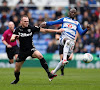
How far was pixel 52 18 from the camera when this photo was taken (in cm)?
2695

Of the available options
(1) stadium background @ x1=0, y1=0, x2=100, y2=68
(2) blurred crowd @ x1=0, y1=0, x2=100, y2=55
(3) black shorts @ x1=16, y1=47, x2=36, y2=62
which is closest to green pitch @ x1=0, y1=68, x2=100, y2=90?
(3) black shorts @ x1=16, y1=47, x2=36, y2=62

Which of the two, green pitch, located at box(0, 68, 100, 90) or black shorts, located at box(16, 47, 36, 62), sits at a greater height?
black shorts, located at box(16, 47, 36, 62)

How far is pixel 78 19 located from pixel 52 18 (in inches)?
79.4

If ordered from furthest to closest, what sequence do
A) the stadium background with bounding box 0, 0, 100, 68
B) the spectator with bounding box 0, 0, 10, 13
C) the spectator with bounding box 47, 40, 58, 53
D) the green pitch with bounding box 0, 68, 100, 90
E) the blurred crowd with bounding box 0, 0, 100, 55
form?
1. the spectator with bounding box 0, 0, 10, 13
2. the blurred crowd with bounding box 0, 0, 100, 55
3. the spectator with bounding box 47, 40, 58, 53
4. the stadium background with bounding box 0, 0, 100, 68
5. the green pitch with bounding box 0, 68, 100, 90

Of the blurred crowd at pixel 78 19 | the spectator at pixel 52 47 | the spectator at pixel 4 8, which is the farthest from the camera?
the spectator at pixel 4 8

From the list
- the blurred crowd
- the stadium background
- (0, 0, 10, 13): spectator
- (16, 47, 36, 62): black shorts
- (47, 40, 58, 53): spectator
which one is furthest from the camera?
(0, 0, 10, 13): spectator

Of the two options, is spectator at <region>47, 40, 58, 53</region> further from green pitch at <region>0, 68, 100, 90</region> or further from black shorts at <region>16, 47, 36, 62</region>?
black shorts at <region>16, 47, 36, 62</region>

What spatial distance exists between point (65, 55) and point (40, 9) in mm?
16956

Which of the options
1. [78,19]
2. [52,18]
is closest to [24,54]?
[52,18]

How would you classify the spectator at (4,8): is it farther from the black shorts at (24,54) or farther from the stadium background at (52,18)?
the black shorts at (24,54)

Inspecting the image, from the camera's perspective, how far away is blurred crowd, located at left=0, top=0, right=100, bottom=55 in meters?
24.9

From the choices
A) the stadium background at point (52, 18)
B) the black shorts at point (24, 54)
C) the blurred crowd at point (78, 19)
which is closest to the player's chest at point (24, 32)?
the black shorts at point (24, 54)

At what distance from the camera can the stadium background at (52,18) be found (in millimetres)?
24266

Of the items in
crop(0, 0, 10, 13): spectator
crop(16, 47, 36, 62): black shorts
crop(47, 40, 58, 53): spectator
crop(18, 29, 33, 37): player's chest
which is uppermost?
crop(18, 29, 33, 37): player's chest
